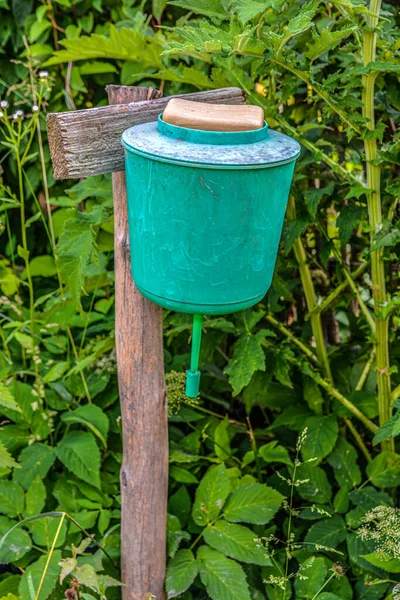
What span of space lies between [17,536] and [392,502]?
114 cm

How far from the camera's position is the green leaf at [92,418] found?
2.16 metres

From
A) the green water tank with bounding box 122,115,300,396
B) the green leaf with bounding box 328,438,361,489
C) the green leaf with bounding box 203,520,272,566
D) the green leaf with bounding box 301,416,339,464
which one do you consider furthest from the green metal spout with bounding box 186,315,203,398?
the green leaf with bounding box 328,438,361,489

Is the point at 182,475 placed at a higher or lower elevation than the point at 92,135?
lower

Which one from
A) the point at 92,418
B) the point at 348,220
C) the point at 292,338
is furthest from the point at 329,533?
the point at 348,220

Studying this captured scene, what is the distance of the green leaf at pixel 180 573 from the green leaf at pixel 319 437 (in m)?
0.48

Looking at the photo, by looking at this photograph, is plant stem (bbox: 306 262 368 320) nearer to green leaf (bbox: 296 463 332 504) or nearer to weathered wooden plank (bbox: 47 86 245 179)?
green leaf (bbox: 296 463 332 504)

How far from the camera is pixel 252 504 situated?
2.00 m

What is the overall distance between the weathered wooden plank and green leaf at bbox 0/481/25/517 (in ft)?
3.47

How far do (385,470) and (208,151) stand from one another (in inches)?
51.2

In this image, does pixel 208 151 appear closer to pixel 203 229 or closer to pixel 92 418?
pixel 203 229

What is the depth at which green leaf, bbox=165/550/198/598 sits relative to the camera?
6.08 feet

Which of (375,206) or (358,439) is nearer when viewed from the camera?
(375,206)

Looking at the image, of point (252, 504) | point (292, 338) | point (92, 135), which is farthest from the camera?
point (292, 338)

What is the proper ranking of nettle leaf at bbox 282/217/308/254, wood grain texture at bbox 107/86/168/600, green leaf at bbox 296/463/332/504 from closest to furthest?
wood grain texture at bbox 107/86/168/600 < nettle leaf at bbox 282/217/308/254 < green leaf at bbox 296/463/332/504
